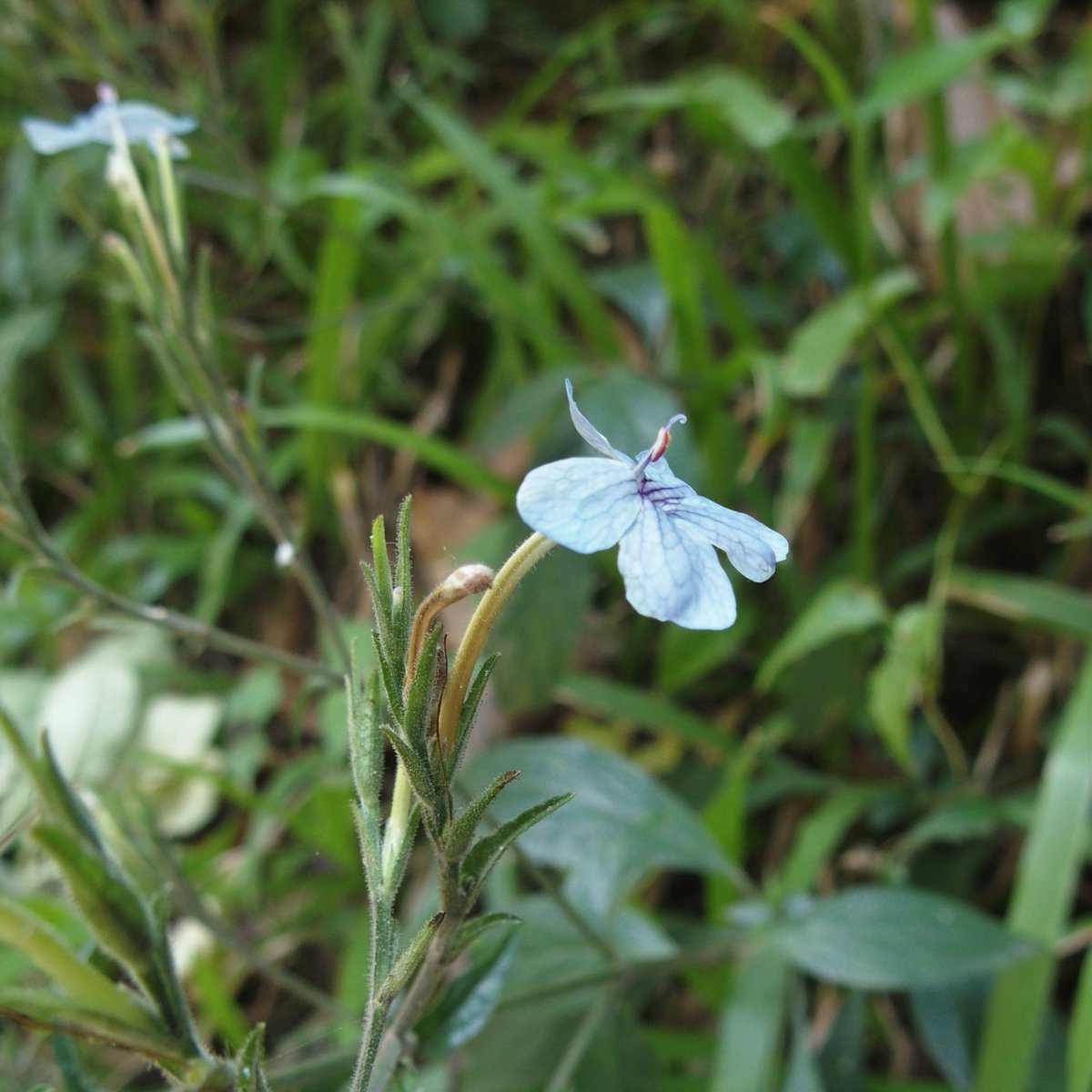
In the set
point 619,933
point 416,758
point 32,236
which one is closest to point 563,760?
point 619,933

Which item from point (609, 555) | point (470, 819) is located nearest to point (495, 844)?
point (470, 819)

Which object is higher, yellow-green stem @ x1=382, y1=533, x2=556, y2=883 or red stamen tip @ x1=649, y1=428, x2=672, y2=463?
red stamen tip @ x1=649, y1=428, x2=672, y2=463

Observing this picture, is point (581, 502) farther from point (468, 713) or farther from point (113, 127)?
point (113, 127)

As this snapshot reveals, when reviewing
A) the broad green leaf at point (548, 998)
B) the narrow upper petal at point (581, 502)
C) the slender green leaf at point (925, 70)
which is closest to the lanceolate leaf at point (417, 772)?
the narrow upper petal at point (581, 502)

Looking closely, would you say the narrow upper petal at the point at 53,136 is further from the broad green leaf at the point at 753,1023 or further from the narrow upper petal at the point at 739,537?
the broad green leaf at the point at 753,1023

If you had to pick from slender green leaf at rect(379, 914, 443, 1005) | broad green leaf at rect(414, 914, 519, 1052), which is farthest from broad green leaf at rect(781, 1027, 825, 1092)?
slender green leaf at rect(379, 914, 443, 1005)

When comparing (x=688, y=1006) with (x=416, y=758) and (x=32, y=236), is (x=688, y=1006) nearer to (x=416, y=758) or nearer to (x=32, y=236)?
(x=416, y=758)

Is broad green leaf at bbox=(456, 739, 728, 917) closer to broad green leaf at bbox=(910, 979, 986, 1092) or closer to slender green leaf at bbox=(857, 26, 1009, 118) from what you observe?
broad green leaf at bbox=(910, 979, 986, 1092)

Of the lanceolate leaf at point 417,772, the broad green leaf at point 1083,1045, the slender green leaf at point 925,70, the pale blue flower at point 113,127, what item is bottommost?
the broad green leaf at point 1083,1045
